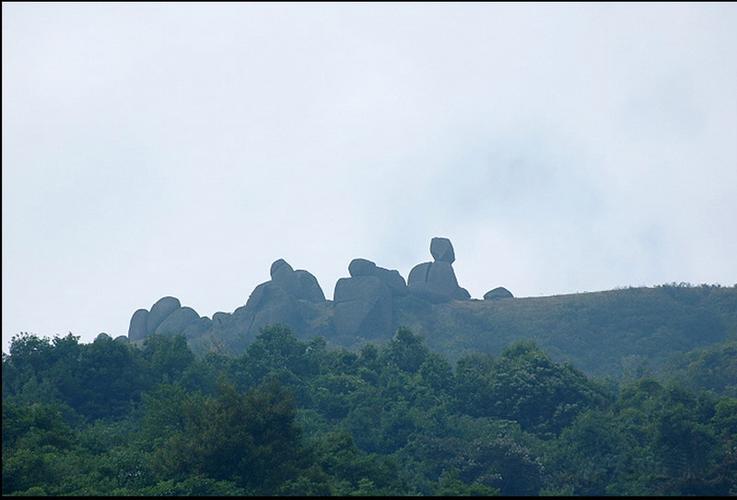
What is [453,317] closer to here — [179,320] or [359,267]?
[359,267]

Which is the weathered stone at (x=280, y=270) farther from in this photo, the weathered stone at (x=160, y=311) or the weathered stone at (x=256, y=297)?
the weathered stone at (x=160, y=311)

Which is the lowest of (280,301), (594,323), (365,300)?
(594,323)

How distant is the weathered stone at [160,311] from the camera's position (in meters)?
75.0

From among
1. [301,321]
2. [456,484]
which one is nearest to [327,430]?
[456,484]

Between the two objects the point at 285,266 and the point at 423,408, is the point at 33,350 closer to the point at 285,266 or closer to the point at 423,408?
the point at 423,408

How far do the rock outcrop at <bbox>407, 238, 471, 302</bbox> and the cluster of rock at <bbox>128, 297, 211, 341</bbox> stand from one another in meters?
15.9

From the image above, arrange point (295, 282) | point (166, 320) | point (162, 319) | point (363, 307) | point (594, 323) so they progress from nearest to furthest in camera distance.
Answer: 1. point (594, 323)
2. point (363, 307)
3. point (166, 320)
4. point (162, 319)
5. point (295, 282)

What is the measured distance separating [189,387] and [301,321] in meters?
35.1

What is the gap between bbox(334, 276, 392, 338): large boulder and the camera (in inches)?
2800

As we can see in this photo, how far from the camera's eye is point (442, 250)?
3088 inches

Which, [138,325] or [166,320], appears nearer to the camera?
[166,320]

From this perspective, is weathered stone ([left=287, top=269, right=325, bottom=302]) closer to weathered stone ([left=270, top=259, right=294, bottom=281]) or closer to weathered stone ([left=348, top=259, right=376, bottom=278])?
weathered stone ([left=270, top=259, right=294, bottom=281])

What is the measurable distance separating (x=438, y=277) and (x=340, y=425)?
1758 inches

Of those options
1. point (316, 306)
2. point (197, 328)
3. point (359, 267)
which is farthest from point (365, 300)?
point (197, 328)
